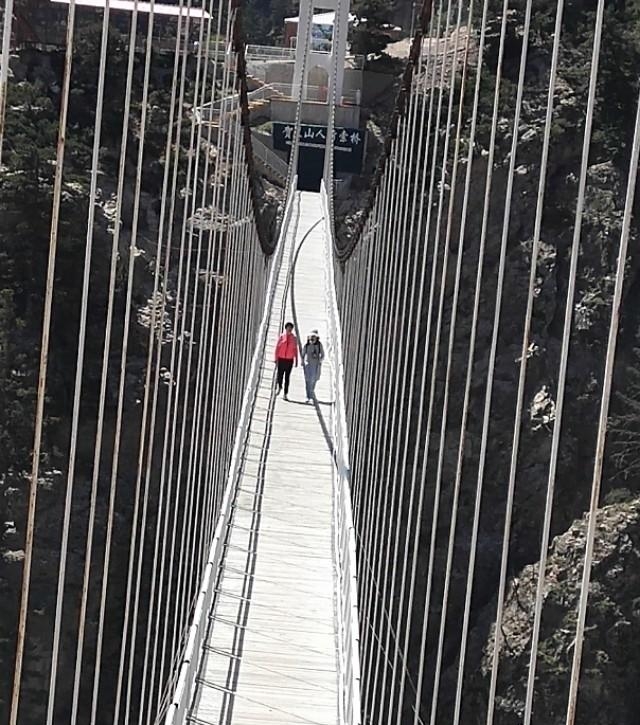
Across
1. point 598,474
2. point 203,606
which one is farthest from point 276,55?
point 598,474

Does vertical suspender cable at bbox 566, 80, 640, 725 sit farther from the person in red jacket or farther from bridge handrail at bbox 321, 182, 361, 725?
the person in red jacket

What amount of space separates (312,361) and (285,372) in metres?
0.30

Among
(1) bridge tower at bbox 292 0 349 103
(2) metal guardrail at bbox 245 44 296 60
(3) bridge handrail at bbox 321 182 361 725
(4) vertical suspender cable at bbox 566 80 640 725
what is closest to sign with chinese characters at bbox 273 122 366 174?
(1) bridge tower at bbox 292 0 349 103

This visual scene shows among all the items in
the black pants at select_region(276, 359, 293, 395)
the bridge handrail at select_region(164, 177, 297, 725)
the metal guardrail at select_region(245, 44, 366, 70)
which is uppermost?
the metal guardrail at select_region(245, 44, 366, 70)

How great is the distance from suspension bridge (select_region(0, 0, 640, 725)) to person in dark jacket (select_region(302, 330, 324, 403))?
190mm

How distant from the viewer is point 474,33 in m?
30.3

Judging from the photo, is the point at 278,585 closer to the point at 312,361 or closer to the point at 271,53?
the point at 312,361

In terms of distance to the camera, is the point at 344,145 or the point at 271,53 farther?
the point at 271,53

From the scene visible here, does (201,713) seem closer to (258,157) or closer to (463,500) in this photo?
(463,500)

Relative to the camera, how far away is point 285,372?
14617mm

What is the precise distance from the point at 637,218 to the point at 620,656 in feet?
28.5

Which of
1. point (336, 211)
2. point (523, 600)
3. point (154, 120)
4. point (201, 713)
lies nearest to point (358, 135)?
point (336, 211)

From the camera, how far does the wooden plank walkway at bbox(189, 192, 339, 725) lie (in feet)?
26.2

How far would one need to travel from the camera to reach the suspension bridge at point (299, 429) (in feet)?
17.3
